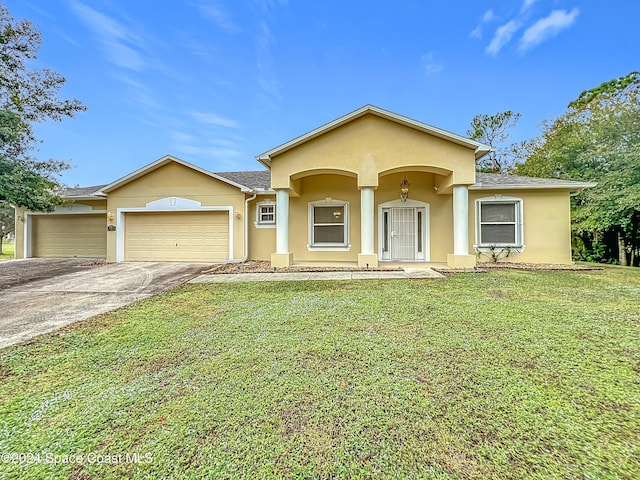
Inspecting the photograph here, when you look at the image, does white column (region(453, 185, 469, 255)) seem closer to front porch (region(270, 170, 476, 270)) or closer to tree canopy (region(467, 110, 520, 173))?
front porch (region(270, 170, 476, 270))

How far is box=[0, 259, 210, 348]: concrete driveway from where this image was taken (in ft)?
16.1

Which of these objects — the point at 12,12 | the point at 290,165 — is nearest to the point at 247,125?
the point at 12,12

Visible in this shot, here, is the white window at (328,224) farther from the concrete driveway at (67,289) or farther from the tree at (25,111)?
the tree at (25,111)

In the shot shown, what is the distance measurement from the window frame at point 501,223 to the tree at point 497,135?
14.4 meters

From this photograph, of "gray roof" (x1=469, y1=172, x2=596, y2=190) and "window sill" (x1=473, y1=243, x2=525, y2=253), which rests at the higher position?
"gray roof" (x1=469, y1=172, x2=596, y2=190)

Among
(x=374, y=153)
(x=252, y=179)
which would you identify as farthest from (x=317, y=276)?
(x=252, y=179)

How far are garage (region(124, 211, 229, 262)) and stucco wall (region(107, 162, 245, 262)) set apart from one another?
1.52 ft

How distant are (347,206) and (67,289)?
9006 mm

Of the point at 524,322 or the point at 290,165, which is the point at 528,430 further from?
the point at 290,165

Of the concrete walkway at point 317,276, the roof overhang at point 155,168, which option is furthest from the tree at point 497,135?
the roof overhang at point 155,168

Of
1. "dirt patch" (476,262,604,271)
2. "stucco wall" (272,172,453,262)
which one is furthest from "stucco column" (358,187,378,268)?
"dirt patch" (476,262,604,271)

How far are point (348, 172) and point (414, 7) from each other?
33.2 feet

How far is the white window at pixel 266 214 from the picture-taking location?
38.7ft

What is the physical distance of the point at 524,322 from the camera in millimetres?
4293
